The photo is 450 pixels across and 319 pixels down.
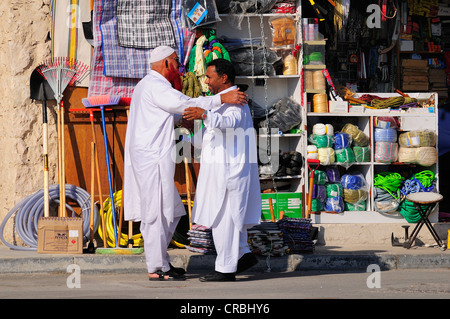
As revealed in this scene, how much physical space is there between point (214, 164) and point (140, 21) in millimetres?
3079

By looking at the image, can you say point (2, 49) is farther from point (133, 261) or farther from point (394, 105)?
point (394, 105)

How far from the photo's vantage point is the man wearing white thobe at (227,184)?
7.16 metres

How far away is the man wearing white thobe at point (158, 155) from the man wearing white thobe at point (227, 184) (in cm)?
24

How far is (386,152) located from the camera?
10078 mm

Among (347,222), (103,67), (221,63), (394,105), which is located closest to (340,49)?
(394,105)

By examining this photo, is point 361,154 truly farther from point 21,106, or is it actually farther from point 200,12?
point 21,106

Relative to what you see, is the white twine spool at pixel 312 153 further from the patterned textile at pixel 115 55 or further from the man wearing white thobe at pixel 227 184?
the man wearing white thobe at pixel 227 184

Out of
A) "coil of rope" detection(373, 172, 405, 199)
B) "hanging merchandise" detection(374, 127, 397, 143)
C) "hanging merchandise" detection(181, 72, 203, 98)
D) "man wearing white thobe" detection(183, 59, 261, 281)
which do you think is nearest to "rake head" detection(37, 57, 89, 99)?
"hanging merchandise" detection(181, 72, 203, 98)

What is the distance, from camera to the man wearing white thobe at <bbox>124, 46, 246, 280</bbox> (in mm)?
7160

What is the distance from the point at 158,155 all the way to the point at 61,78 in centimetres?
250

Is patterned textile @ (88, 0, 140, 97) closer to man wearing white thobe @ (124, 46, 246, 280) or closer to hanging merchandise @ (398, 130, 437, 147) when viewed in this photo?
man wearing white thobe @ (124, 46, 246, 280)

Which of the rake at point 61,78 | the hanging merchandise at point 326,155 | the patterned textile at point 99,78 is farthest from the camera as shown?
the hanging merchandise at point 326,155

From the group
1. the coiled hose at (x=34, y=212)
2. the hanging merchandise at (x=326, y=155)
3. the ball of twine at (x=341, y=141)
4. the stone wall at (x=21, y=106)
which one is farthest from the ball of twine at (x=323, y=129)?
the stone wall at (x=21, y=106)

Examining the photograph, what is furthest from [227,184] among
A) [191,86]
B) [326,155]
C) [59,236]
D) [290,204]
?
[326,155]
